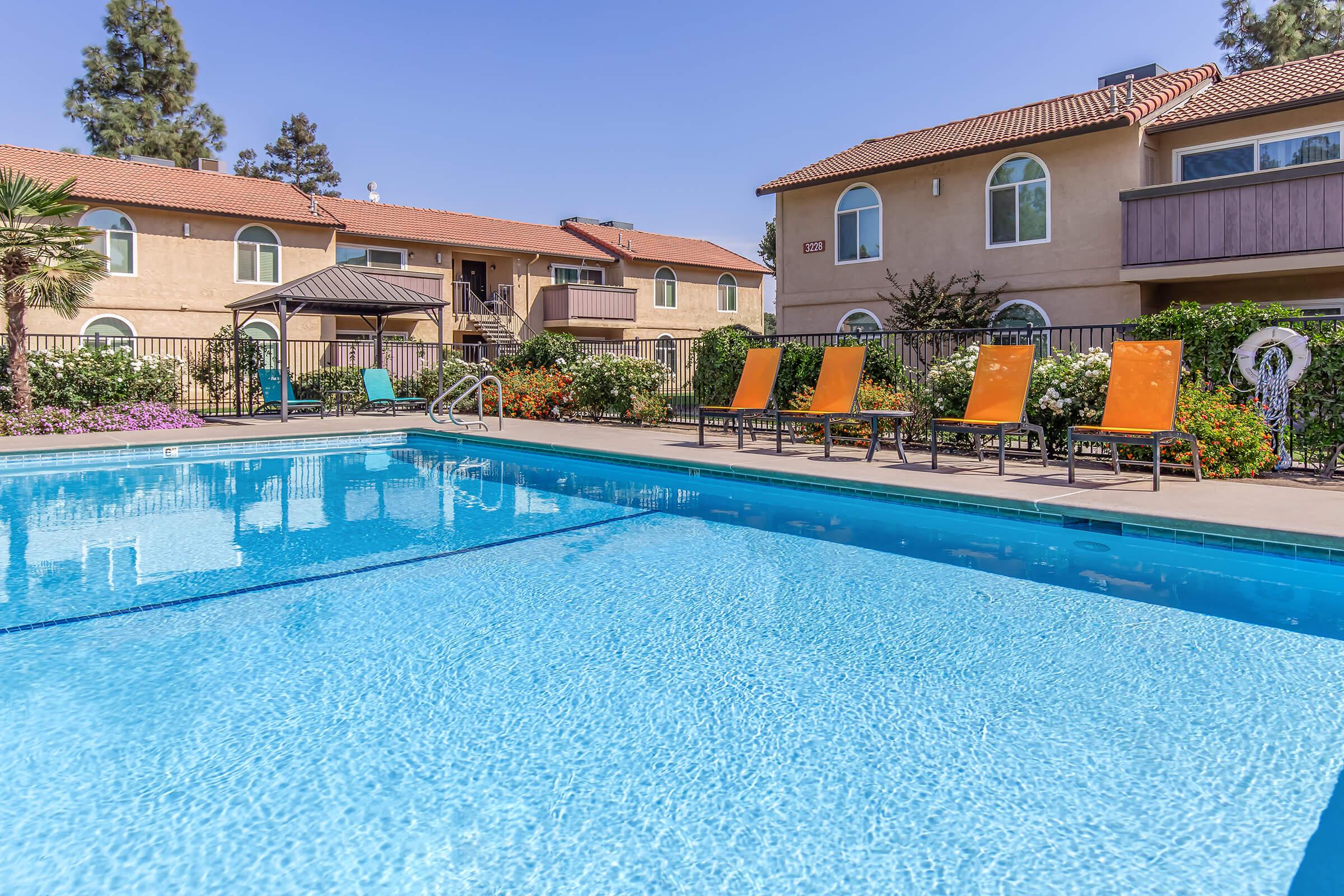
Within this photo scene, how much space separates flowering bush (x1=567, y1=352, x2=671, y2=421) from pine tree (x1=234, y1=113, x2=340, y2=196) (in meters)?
38.2

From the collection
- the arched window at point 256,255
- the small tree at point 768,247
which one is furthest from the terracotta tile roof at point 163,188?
the small tree at point 768,247

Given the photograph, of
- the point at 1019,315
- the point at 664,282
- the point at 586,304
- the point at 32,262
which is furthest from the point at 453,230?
the point at 1019,315

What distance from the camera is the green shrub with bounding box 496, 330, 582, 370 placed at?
16906 mm

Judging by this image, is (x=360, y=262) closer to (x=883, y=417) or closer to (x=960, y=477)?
(x=883, y=417)

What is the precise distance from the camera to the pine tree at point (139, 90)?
3759 centimetres

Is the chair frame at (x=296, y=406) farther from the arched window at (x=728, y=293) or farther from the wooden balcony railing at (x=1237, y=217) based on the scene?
the arched window at (x=728, y=293)

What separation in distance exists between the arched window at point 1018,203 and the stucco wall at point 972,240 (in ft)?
0.37

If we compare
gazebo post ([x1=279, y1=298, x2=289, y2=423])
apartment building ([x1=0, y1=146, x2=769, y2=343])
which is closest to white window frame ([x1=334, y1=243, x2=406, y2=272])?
apartment building ([x1=0, y1=146, x2=769, y2=343])

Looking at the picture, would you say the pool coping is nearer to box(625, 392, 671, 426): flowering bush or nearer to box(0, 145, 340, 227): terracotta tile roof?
box(625, 392, 671, 426): flowering bush

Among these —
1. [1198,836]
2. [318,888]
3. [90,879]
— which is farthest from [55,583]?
[1198,836]

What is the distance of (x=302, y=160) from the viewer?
158 feet

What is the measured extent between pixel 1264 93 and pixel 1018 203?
4198mm

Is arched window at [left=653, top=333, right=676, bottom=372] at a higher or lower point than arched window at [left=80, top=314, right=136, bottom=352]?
lower

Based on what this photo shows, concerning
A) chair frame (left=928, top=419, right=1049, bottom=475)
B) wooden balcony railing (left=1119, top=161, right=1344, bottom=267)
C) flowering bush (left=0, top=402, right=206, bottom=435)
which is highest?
wooden balcony railing (left=1119, top=161, right=1344, bottom=267)
